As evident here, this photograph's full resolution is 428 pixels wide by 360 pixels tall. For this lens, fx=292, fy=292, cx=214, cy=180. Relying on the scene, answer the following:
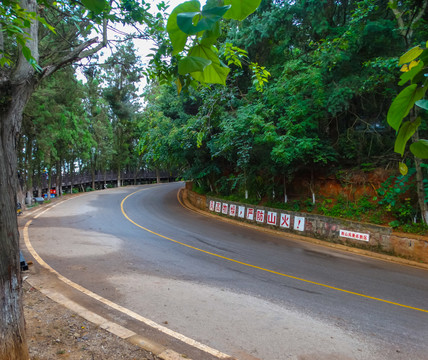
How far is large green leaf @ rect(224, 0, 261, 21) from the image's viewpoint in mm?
710

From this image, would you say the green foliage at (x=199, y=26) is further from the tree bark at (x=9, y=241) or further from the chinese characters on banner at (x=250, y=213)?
the chinese characters on banner at (x=250, y=213)

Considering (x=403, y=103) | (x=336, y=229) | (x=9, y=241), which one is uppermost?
(x=403, y=103)

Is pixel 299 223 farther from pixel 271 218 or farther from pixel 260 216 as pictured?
pixel 260 216

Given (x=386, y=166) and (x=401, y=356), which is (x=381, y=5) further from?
(x=401, y=356)

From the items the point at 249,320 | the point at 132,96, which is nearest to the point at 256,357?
the point at 249,320

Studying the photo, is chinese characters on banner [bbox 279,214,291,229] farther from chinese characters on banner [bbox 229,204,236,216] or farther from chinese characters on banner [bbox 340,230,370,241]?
chinese characters on banner [bbox 229,204,236,216]

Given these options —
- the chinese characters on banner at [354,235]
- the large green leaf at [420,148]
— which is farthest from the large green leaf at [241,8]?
the chinese characters on banner at [354,235]

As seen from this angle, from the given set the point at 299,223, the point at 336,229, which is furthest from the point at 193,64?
the point at 299,223

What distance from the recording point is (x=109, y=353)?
11.4ft

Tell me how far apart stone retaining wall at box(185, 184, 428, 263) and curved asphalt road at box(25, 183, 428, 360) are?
833 mm

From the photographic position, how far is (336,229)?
10859 mm

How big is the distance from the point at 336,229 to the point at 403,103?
11.1 metres

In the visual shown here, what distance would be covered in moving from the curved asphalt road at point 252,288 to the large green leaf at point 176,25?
158 inches

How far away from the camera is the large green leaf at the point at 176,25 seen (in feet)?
2.18
